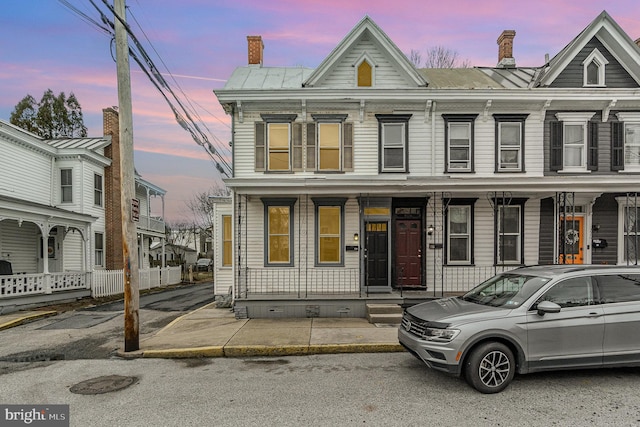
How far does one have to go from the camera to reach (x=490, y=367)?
4.82 m

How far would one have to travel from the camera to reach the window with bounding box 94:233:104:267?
57.3 feet

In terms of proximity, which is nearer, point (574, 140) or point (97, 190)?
point (574, 140)

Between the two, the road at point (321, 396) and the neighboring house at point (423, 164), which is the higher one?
the neighboring house at point (423, 164)

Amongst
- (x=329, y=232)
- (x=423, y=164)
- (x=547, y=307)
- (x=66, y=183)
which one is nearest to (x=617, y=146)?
(x=423, y=164)

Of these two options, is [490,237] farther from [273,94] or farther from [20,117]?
[20,117]

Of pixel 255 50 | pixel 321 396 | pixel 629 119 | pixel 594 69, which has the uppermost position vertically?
pixel 255 50

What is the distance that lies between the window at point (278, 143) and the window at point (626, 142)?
9.74 meters

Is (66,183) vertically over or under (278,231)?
over

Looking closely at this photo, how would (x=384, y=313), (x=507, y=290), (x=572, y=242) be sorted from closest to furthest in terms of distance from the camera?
(x=507, y=290)
(x=384, y=313)
(x=572, y=242)

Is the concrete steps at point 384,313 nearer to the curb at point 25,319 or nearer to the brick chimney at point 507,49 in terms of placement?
the curb at point 25,319

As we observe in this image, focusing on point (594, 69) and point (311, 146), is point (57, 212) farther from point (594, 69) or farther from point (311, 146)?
point (594, 69)

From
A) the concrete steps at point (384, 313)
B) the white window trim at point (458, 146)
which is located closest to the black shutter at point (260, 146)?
the concrete steps at point (384, 313)

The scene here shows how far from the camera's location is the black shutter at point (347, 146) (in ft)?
35.3

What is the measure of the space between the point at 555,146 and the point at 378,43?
6.32 m
